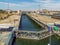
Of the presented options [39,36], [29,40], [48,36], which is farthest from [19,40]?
[48,36]

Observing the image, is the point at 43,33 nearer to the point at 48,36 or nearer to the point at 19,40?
the point at 48,36

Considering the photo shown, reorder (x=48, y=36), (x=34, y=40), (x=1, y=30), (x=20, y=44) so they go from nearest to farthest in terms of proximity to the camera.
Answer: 1. (x=20, y=44)
2. (x=34, y=40)
3. (x=48, y=36)
4. (x=1, y=30)

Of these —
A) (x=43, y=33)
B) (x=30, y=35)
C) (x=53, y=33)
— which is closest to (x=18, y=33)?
(x=30, y=35)

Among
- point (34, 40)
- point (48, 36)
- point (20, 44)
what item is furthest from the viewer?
point (48, 36)

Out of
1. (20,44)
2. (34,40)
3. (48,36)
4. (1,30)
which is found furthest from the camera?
(1,30)

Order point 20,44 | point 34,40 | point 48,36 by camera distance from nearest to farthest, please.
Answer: point 20,44 < point 34,40 < point 48,36

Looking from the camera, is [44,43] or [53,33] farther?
[53,33]

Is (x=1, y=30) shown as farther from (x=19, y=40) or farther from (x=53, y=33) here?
(x=53, y=33)

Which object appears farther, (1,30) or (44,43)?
(1,30)
